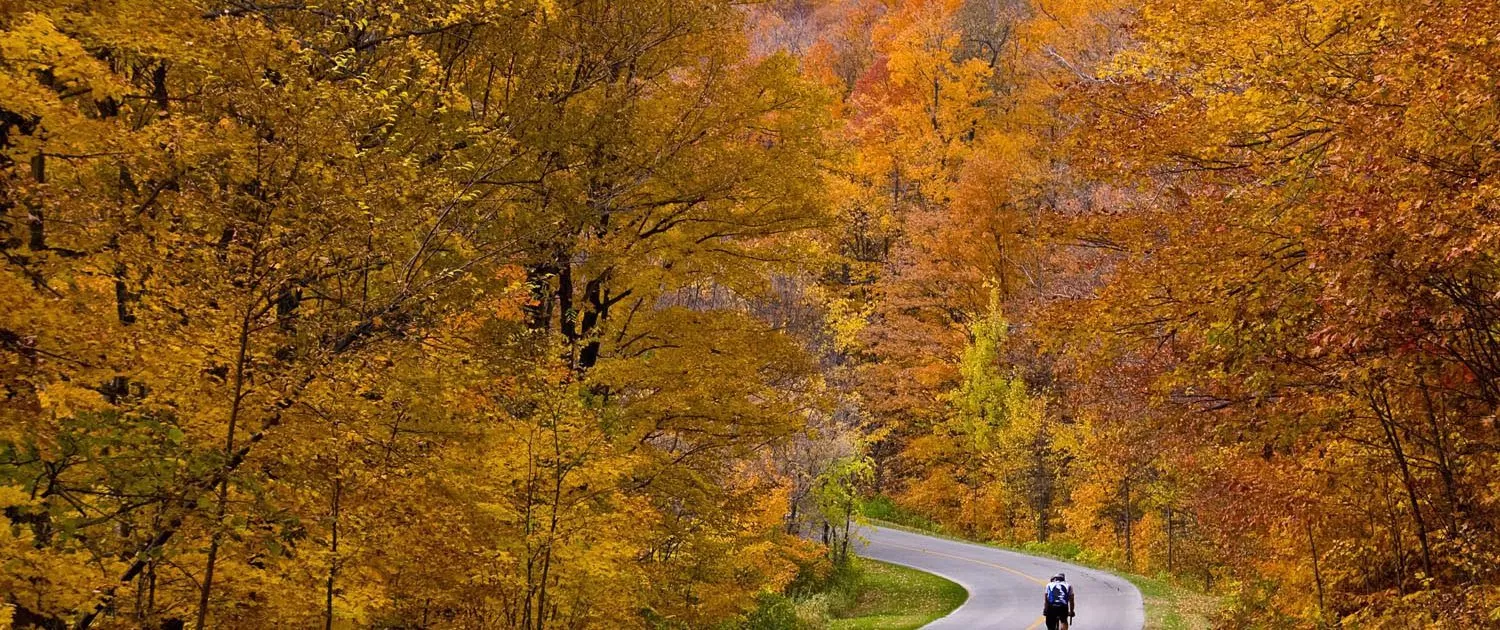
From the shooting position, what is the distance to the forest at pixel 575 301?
5.71m

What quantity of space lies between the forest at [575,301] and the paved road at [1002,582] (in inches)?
139

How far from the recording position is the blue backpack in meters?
14.8

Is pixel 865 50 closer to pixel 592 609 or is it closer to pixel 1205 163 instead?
pixel 1205 163

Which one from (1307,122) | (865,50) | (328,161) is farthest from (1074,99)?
(865,50)

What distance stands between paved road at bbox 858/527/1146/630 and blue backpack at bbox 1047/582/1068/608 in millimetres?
3913

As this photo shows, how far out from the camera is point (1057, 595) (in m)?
14.9

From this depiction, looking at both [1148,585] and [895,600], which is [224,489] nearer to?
[895,600]

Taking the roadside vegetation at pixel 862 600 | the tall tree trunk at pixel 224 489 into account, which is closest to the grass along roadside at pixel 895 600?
the roadside vegetation at pixel 862 600

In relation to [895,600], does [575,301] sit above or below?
above

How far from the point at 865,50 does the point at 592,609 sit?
4577 centimetres

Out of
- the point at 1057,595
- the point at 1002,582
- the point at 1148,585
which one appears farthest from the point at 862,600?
the point at 1057,595

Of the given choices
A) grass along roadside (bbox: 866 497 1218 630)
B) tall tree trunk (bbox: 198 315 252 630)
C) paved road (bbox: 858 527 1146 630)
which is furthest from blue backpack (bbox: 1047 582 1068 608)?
tall tree trunk (bbox: 198 315 252 630)

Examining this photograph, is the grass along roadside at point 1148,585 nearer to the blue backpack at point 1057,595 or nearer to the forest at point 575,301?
the forest at point 575,301

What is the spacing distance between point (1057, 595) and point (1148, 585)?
11280 millimetres
